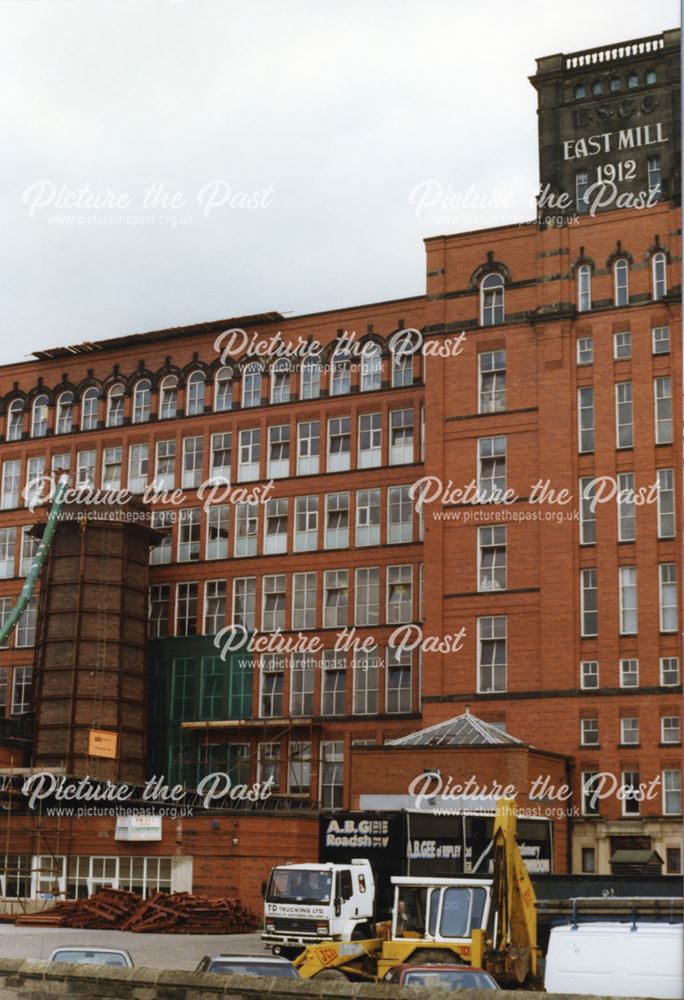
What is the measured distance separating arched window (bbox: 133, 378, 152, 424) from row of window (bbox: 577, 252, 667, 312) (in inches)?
963

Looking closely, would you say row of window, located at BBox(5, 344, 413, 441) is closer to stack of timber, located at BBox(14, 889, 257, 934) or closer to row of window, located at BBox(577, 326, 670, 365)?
row of window, located at BBox(577, 326, 670, 365)

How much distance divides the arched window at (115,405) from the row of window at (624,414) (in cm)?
2606

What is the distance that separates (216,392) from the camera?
71.4m

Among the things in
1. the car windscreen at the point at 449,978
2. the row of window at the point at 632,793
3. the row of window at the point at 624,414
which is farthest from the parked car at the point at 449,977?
the row of window at the point at 624,414

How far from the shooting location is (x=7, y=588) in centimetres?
7406

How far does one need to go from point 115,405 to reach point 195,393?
4724 mm

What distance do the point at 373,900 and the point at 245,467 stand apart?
3964 centimetres

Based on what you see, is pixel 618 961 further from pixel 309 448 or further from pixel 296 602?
pixel 309 448

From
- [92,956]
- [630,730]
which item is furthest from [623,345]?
[92,956]

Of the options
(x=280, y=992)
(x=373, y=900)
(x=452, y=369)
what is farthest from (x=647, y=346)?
(x=280, y=992)

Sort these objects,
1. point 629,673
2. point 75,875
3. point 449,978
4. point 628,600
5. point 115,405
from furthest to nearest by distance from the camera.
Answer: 1. point 115,405
2. point 628,600
3. point 629,673
4. point 75,875
5. point 449,978

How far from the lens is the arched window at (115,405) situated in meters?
73.8

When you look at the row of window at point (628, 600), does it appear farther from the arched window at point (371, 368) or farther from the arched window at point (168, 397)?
the arched window at point (168, 397)

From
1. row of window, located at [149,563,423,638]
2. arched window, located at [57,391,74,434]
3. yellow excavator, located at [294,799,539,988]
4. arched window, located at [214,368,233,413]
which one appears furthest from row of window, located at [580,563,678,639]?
arched window, located at [57,391,74,434]
